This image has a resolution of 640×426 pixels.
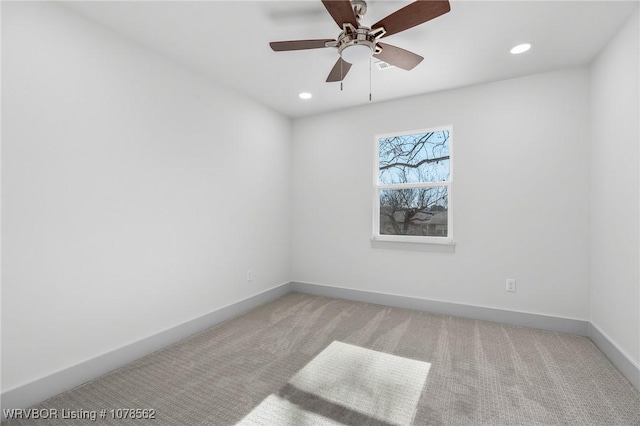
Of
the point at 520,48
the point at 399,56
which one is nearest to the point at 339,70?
the point at 399,56

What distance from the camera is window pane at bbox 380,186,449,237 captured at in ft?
11.4

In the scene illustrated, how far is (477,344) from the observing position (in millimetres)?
2604

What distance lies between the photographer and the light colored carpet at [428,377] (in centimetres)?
173

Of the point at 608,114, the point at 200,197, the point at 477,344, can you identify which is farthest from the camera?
the point at 200,197

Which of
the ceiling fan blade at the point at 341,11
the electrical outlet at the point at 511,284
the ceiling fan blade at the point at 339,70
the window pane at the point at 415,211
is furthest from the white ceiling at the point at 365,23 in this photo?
the electrical outlet at the point at 511,284

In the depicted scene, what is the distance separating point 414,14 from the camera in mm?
1642

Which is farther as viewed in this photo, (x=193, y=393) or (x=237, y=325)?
(x=237, y=325)

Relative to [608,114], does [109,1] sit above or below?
above

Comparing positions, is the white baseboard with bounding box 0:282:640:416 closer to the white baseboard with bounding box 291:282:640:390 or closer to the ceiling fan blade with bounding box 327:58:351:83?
the white baseboard with bounding box 291:282:640:390

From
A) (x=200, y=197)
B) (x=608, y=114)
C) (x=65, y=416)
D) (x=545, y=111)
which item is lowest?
(x=65, y=416)

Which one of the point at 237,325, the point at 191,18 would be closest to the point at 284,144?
the point at 191,18

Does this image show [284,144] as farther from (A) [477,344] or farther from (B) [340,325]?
(A) [477,344]

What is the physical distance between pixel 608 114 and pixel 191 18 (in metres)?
3.35

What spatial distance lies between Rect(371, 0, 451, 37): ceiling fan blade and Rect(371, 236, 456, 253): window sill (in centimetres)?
234
